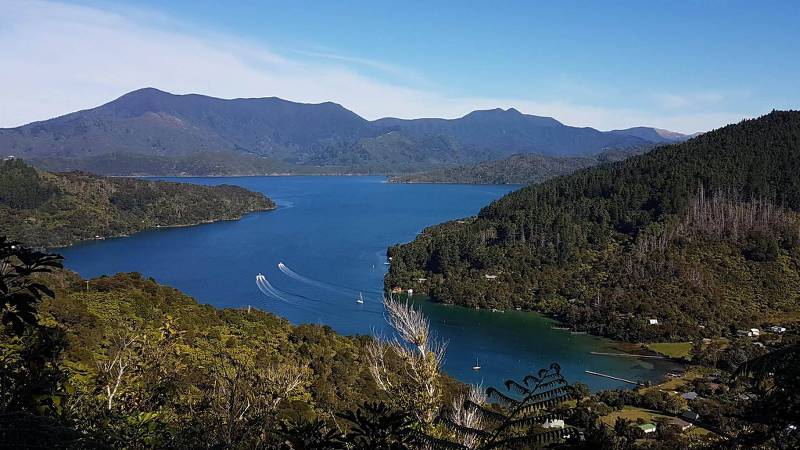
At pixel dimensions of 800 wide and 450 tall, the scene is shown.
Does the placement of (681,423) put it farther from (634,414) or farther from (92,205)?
(92,205)

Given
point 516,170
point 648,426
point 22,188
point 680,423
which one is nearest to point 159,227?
point 22,188

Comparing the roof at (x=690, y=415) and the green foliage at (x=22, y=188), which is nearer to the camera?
the roof at (x=690, y=415)

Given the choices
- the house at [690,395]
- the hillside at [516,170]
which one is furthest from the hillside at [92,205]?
the hillside at [516,170]

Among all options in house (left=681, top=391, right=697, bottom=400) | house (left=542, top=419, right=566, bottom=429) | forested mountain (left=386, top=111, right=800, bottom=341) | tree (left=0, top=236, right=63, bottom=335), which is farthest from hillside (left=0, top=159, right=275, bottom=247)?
tree (left=0, top=236, right=63, bottom=335)

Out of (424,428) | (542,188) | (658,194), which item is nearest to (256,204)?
(542,188)

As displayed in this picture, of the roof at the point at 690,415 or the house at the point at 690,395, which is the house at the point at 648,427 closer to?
the roof at the point at 690,415
